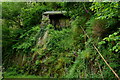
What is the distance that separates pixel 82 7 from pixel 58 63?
7.42ft

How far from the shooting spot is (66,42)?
5102 mm

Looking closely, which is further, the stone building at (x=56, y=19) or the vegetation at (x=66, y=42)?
the stone building at (x=56, y=19)

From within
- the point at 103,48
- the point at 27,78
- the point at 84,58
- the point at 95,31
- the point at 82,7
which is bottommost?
the point at 27,78

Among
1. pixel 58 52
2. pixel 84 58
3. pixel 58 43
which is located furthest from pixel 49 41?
pixel 84 58

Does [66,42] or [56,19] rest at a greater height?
[56,19]

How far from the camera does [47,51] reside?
5441 mm

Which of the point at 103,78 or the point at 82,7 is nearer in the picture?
the point at 103,78

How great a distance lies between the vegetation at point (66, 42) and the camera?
9.00ft

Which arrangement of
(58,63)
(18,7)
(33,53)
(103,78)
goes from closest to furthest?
(103,78), (58,63), (33,53), (18,7)

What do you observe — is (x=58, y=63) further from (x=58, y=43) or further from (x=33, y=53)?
(x=33, y=53)

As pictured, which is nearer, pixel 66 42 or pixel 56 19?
pixel 66 42

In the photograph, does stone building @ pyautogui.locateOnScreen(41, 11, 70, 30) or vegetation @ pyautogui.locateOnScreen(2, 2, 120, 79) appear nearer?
vegetation @ pyautogui.locateOnScreen(2, 2, 120, 79)

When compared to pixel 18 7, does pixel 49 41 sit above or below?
below

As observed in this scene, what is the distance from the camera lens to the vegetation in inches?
108
